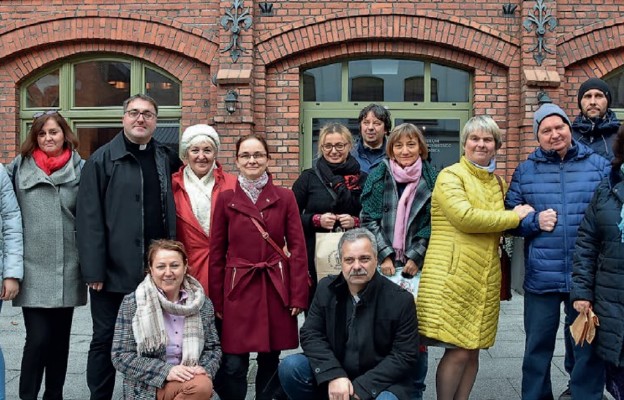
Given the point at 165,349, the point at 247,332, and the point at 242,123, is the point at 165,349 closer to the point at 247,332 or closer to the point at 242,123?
the point at 247,332

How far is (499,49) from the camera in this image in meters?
8.38

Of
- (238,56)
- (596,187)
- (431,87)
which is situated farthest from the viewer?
(431,87)

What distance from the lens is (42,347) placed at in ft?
13.7

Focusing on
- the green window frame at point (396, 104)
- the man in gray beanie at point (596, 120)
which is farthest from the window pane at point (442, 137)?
the man in gray beanie at point (596, 120)

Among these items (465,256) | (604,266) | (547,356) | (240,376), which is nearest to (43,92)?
(240,376)

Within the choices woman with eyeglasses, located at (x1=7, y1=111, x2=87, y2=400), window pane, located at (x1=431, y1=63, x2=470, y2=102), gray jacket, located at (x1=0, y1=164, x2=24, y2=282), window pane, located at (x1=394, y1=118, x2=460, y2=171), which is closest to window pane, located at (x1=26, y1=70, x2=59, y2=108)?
window pane, located at (x1=394, y1=118, x2=460, y2=171)

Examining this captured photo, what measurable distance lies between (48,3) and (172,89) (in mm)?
1876

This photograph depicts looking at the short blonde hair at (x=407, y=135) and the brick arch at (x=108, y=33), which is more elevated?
the brick arch at (x=108, y=33)

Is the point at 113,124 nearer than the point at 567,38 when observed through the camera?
No

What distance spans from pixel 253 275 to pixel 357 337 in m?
0.72

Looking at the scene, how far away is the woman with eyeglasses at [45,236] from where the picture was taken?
413 centimetres

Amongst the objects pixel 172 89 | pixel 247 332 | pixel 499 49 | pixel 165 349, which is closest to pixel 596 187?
pixel 247 332

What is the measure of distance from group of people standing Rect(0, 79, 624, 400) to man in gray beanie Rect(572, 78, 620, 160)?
647mm

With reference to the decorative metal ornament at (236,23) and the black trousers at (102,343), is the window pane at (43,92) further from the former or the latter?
the black trousers at (102,343)
